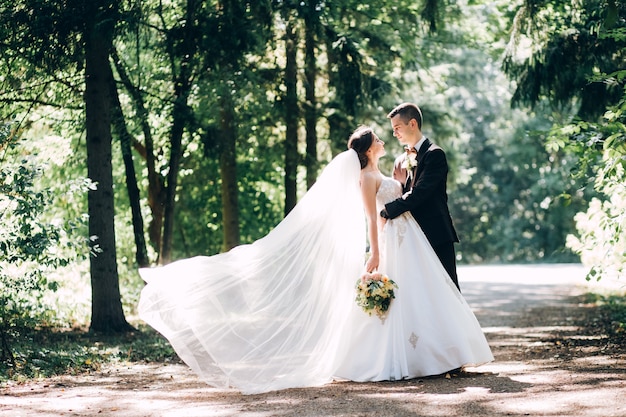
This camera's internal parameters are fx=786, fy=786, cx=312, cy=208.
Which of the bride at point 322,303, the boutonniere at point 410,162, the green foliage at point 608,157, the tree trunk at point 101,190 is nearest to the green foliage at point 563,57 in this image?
the green foliage at point 608,157

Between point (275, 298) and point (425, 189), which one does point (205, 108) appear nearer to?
point (275, 298)

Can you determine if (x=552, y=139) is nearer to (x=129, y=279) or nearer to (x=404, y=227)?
(x=404, y=227)

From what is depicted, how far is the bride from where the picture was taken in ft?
21.9

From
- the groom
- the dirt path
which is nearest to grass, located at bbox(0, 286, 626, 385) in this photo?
the dirt path

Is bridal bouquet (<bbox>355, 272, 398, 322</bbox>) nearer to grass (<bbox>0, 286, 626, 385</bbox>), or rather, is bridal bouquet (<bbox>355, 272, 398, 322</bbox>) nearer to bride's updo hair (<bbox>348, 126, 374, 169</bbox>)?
bride's updo hair (<bbox>348, 126, 374, 169</bbox>)

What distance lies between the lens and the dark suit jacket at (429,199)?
704 centimetres

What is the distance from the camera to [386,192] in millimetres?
7250

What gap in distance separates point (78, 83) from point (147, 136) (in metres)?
1.79

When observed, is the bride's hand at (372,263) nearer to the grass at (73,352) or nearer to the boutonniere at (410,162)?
the boutonniere at (410,162)

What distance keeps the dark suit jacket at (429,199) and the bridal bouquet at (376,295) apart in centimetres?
63

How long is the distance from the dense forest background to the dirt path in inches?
50.6

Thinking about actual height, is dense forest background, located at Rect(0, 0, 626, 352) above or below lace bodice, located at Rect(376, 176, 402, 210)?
above

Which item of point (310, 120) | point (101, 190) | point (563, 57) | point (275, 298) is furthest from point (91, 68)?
point (563, 57)

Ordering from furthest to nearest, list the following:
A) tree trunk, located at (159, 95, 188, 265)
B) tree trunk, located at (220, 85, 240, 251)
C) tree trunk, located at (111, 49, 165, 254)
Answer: tree trunk, located at (220, 85, 240, 251), tree trunk, located at (111, 49, 165, 254), tree trunk, located at (159, 95, 188, 265)
